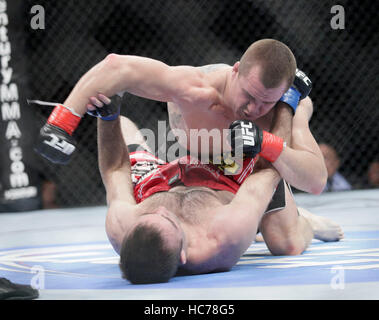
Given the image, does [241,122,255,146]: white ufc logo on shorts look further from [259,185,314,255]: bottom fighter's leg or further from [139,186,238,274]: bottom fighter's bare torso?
[259,185,314,255]: bottom fighter's leg

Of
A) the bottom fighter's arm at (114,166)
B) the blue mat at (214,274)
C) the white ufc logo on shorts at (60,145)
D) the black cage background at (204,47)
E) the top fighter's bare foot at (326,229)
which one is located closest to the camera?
the blue mat at (214,274)

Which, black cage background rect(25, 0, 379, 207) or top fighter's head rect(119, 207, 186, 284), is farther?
black cage background rect(25, 0, 379, 207)

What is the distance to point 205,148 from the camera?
1.93m

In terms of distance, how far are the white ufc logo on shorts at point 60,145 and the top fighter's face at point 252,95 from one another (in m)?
0.53

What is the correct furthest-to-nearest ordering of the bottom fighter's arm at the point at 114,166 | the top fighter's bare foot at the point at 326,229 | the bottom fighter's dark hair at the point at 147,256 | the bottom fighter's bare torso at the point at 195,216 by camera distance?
the top fighter's bare foot at the point at 326,229 → the bottom fighter's arm at the point at 114,166 → the bottom fighter's bare torso at the point at 195,216 → the bottom fighter's dark hair at the point at 147,256

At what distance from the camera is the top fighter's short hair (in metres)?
1.60

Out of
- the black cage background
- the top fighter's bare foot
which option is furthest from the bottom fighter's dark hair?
the black cage background

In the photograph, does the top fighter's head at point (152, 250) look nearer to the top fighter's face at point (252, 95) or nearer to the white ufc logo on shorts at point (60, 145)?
the white ufc logo on shorts at point (60, 145)

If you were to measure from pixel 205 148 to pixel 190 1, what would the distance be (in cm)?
257

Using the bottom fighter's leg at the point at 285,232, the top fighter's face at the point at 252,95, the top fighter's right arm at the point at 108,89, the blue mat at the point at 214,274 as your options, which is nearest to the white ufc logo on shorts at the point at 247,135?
the top fighter's face at the point at 252,95

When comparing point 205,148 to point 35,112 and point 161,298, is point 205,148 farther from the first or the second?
point 35,112

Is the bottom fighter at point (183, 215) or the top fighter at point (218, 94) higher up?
the top fighter at point (218, 94)

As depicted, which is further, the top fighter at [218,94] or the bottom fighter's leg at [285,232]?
the bottom fighter's leg at [285,232]

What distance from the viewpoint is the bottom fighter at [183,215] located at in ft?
4.41
